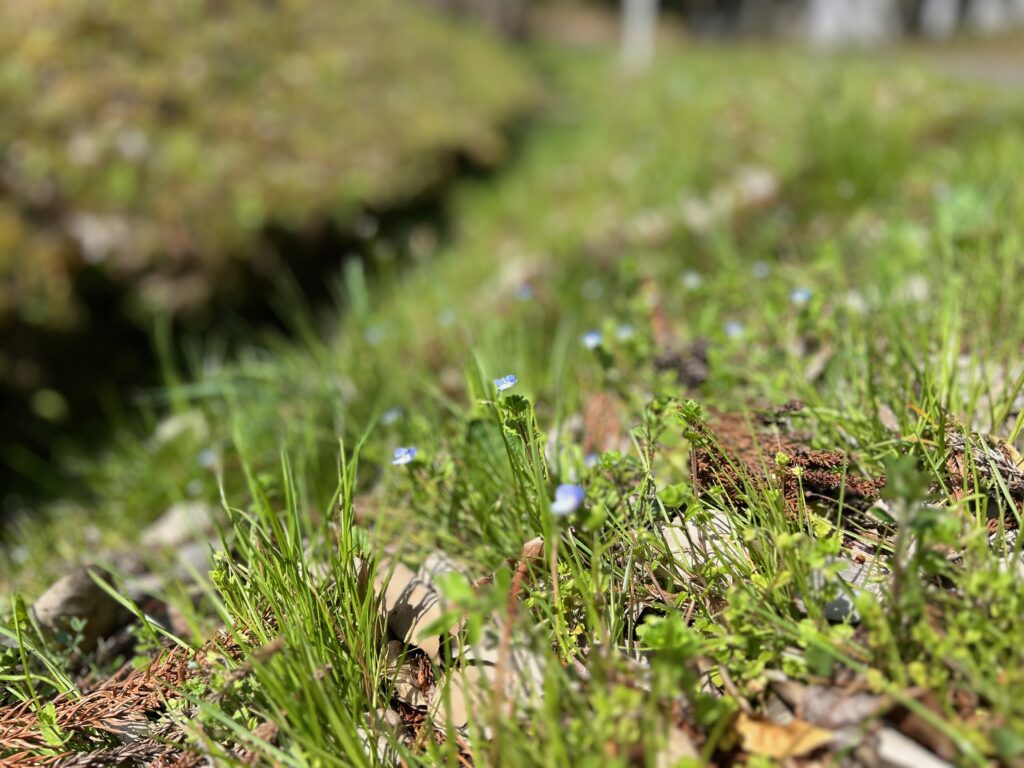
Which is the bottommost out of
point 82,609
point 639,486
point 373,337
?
point 82,609

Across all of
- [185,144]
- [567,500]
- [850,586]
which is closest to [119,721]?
[567,500]

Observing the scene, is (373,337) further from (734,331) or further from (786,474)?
(786,474)

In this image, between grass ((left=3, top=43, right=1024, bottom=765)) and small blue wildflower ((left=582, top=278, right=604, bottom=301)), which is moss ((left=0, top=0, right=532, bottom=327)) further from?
small blue wildflower ((left=582, top=278, right=604, bottom=301))

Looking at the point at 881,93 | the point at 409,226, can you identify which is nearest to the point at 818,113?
the point at 881,93

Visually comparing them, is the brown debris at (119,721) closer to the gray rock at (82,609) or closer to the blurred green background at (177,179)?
the gray rock at (82,609)

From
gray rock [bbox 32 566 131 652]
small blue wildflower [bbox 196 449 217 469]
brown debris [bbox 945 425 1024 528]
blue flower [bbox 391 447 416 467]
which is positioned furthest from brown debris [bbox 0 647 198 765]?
brown debris [bbox 945 425 1024 528]

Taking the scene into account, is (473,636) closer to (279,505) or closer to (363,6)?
(279,505)

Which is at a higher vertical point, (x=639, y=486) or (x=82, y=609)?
(x=639, y=486)
